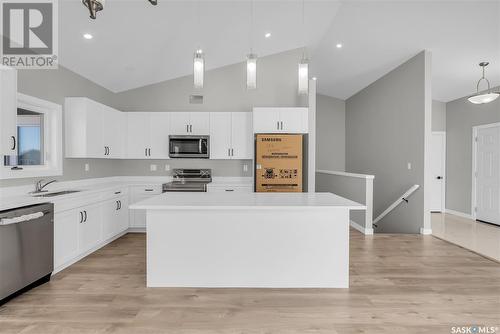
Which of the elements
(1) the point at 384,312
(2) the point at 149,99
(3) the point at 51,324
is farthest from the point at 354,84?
(3) the point at 51,324

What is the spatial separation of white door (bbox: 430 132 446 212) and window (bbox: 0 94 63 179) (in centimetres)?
778

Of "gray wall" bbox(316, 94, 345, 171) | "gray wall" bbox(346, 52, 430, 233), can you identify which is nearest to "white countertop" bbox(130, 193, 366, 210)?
"gray wall" bbox(346, 52, 430, 233)

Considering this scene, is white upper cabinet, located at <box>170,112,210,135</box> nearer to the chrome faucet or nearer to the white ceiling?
the white ceiling

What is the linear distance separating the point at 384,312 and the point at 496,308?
97 cm

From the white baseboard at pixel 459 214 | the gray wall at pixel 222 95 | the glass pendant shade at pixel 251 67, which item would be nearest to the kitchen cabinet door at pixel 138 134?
the gray wall at pixel 222 95

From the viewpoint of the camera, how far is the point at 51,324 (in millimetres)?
2215

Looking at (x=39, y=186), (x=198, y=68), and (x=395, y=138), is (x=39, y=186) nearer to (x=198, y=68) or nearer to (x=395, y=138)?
(x=198, y=68)

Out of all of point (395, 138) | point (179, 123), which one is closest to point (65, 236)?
point (179, 123)

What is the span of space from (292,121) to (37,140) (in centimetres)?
359

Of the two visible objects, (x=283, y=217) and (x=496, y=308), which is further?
(x=283, y=217)

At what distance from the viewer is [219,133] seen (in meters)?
5.06

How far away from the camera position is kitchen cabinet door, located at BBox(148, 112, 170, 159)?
506 centimetres

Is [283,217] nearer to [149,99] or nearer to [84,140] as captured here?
[84,140]

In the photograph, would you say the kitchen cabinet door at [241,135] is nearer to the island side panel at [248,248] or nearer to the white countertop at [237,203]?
the white countertop at [237,203]
